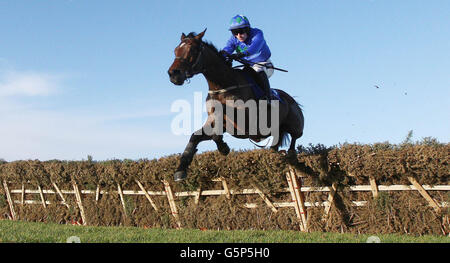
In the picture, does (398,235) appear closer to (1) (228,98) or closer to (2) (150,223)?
(1) (228,98)

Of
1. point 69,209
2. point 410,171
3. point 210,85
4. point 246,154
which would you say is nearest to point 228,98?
point 210,85

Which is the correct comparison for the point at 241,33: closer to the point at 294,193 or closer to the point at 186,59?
the point at 186,59

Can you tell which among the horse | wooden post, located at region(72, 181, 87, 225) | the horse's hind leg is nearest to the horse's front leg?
the horse

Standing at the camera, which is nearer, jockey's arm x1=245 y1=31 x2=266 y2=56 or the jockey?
the jockey

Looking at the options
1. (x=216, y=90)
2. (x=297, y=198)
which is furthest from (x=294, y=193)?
(x=216, y=90)

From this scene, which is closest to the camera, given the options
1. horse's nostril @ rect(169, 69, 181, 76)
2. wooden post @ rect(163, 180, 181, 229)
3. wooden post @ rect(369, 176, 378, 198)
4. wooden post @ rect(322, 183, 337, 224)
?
horse's nostril @ rect(169, 69, 181, 76)

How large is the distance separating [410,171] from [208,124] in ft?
14.3

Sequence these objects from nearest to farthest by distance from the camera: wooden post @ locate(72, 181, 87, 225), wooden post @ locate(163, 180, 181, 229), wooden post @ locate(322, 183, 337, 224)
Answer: wooden post @ locate(322, 183, 337, 224), wooden post @ locate(163, 180, 181, 229), wooden post @ locate(72, 181, 87, 225)

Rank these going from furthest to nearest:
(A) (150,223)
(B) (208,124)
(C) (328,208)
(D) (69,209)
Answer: (D) (69,209) → (A) (150,223) → (C) (328,208) → (B) (208,124)

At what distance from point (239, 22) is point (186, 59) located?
72.8 inches

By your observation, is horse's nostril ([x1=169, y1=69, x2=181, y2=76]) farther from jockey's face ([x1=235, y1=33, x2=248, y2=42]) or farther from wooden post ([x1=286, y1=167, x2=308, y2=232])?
wooden post ([x1=286, y1=167, x2=308, y2=232])

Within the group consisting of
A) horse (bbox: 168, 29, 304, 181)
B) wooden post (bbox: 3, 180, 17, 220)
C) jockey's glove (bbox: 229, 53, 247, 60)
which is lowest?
wooden post (bbox: 3, 180, 17, 220)

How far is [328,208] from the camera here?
10.5 m

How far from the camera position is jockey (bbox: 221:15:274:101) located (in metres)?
9.10
